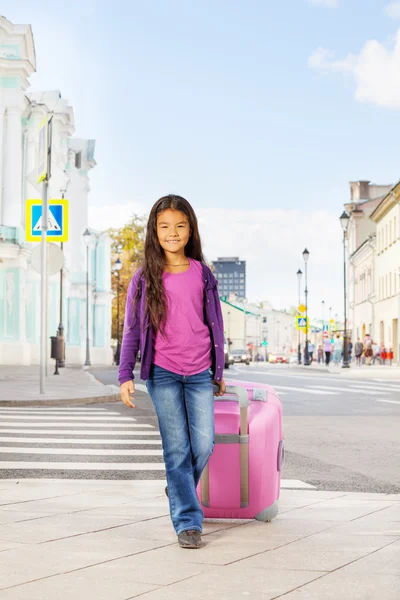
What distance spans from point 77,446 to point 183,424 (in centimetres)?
553

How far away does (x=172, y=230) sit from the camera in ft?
17.8

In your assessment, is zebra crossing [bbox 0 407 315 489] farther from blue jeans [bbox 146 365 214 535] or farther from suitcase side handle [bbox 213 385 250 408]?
blue jeans [bbox 146 365 214 535]

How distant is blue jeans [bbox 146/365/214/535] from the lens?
17.4 feet

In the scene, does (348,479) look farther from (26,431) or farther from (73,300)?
(73,300)

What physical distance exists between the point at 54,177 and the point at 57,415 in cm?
4418

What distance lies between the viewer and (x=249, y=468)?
5.70 meters

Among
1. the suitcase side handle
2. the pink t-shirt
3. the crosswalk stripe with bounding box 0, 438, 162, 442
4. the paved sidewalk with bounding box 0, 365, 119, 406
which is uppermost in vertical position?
the pink t-shirt

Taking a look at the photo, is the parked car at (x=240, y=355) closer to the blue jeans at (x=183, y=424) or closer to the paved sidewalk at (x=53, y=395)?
the paved sidewalk at (x=53, y=395)

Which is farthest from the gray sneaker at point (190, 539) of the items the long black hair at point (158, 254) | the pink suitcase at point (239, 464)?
the long black hair at point (158, 254)

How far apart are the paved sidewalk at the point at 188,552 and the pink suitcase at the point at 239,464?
121 mm

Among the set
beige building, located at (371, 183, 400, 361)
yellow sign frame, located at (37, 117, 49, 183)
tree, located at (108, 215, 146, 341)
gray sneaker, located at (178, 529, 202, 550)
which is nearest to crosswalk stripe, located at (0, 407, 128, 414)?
yellow sign frame, located at (37, 117, 49, 183)

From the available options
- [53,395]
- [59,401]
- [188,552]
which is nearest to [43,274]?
[53,395]

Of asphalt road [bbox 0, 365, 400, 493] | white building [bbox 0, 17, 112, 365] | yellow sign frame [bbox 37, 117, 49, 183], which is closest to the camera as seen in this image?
asphalt road [bbox 0, 365, 400, 493]

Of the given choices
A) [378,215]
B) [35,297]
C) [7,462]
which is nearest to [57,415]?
[7,462]
